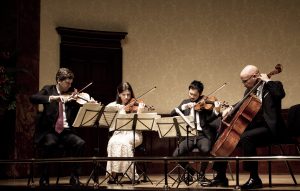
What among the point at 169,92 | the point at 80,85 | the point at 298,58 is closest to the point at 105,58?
the point at 80,85

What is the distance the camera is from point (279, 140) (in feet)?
16.3

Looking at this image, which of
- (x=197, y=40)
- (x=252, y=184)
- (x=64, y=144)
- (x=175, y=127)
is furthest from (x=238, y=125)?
(x=197, y=40)

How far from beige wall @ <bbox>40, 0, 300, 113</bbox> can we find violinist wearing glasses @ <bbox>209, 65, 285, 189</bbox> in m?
3.03

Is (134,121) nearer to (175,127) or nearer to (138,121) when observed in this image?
(138,121)

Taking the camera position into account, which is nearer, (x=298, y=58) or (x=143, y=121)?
(x=143, y=121)

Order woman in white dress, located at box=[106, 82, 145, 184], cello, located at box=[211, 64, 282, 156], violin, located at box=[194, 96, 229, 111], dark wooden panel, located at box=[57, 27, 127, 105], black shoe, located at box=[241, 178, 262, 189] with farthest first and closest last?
dark wooden panel, located at box=[57, 27, 127, 105], woman in white dress, located at box=[106, 82, 145, 184], violin, located at box=[194, 96, 229, 111], cello, located at box=[211, 64, 282, 156], black shoe, located at box=[241, 178, 262, 189]

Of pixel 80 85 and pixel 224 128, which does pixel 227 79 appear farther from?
pixel 224 128

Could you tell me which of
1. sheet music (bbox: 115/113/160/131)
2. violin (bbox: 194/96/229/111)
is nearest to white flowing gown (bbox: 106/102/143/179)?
sheet music (bbox: 115/113/160/131)

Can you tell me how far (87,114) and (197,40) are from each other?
3460 mm

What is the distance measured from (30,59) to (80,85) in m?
0.91

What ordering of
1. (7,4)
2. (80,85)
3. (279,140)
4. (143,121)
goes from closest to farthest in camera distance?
(279,140), (143,121), (7,4), (80,85)

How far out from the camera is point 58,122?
223 inches

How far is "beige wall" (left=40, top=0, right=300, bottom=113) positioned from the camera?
7.97m

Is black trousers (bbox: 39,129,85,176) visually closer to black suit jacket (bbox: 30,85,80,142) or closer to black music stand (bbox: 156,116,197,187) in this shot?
black suit jacket (bbox: 30,85,80,142)
